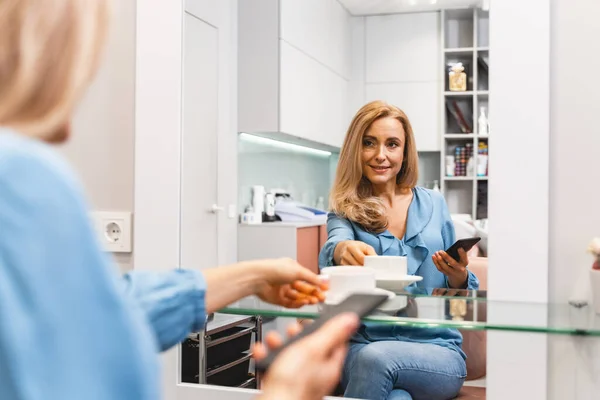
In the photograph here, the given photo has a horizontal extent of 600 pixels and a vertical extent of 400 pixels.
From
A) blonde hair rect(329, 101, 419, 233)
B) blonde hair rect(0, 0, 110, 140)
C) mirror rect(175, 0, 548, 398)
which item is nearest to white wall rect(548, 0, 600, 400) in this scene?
mirror rect(175, 0, 548, 398)

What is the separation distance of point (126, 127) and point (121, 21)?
0.84 ft

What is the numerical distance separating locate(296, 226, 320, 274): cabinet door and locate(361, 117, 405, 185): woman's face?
0.63 ft

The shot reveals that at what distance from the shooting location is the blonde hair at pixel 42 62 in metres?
0.45

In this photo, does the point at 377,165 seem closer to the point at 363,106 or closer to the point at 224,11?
the point at 363,106

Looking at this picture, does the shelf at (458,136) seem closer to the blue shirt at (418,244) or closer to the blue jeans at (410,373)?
the blue shirt at (418,244)

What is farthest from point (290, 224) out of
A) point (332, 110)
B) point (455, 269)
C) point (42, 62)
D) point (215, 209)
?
point (42, 62)

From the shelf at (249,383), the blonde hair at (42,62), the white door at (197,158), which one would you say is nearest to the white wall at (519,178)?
the shelf at (249,383)

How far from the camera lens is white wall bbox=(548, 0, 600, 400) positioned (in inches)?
50.8

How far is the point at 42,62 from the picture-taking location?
461 millimetres

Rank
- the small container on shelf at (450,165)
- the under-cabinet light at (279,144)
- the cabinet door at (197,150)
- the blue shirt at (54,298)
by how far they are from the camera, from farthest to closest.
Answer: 1. the under-cabinet light at (279,144)
2. the cabinet door at (197,150)
3. the small container on shelf at (450,165)
4. the blue shirt at (54,298)

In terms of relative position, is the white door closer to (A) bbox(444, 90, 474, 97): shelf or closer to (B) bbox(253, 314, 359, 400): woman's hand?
(A) bbox(444, 90, 474, 97): shelf

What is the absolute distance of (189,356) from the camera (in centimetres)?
161

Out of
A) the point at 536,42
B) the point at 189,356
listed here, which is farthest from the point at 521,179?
the point at 189,356

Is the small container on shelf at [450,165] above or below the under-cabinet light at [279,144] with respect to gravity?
below
